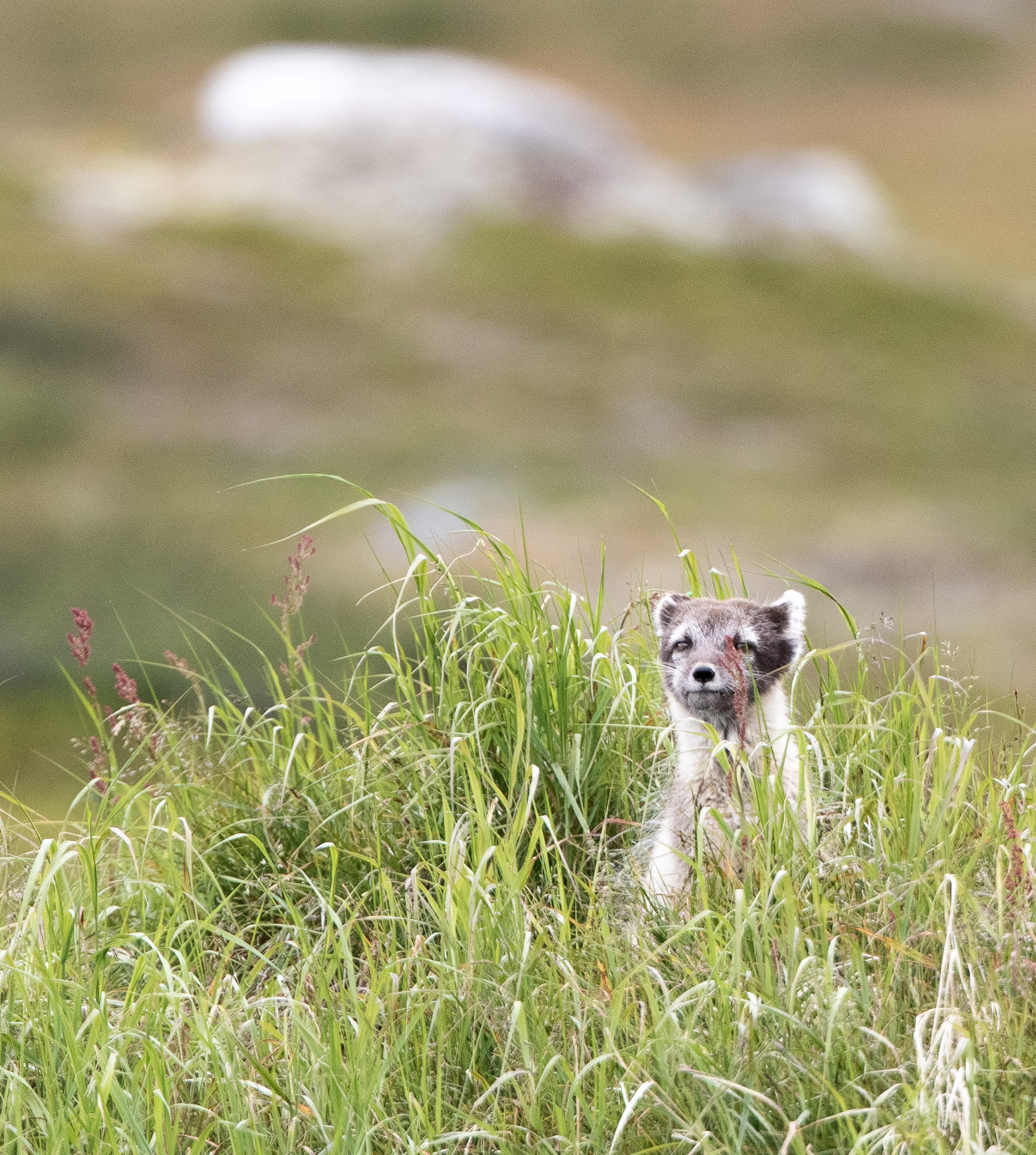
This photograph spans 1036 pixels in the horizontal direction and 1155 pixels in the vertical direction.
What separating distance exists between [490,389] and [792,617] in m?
36.8

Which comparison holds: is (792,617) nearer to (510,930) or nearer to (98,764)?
(510,930)

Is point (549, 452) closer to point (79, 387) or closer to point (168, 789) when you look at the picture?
point (79, 387)

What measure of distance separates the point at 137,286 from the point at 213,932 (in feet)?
133

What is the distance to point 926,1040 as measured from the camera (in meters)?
3.73

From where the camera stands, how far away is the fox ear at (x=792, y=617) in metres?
5.71

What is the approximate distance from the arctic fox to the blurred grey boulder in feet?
146

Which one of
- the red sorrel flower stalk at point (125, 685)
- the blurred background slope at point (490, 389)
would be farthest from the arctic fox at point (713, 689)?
the blurred background slope at point (490, 389)

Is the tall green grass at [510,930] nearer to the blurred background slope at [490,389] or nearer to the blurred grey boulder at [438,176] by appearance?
the blurred background slope at [490,389]

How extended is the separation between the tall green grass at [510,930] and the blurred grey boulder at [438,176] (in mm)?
44820

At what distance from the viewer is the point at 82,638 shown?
4.87 meters

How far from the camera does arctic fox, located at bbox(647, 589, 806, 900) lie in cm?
522

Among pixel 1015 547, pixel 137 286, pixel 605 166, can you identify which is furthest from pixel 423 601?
pixel 605 166

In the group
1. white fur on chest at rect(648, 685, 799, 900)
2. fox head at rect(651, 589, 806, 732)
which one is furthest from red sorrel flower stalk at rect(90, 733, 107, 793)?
fox head at rect(651, 589, 806, 732)

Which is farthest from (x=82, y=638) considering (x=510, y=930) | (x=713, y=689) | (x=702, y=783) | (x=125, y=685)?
(x=713, y=689)
